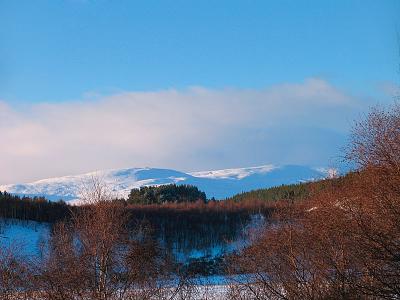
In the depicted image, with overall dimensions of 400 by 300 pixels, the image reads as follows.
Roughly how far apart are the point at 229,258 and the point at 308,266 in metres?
5.65

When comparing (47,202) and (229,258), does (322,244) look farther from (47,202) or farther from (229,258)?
(47,202)

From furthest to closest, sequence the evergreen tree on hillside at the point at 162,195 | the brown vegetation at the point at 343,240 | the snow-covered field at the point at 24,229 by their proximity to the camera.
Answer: the evergreen tree on hillside at the point at 162,195, the snow-covered field at the point at 24,229, the brown vegetation at the point at 343,240

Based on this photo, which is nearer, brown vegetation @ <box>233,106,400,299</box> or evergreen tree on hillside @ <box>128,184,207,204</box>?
brown vegetation @ <box>233,106,400,299</box>

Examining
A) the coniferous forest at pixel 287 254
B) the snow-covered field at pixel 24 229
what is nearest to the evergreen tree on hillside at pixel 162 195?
the snow-covered field at pixel 24 229

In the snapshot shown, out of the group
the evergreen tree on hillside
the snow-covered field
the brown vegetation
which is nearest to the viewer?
the brown vegetation

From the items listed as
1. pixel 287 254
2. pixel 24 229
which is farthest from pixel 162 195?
pixel 287 254

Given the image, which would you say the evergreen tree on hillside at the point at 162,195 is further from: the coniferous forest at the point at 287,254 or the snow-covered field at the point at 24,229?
the coniferous forest at the point at 287,254

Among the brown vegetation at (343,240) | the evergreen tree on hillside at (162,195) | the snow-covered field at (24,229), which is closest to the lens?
the brown vegetation at (343,240)

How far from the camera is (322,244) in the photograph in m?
20.2

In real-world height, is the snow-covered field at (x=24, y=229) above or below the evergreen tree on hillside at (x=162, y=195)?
below

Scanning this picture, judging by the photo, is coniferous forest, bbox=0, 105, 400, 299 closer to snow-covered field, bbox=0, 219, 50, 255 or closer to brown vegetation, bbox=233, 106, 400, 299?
brown vegetation, bbox=233, 106, 400, 299

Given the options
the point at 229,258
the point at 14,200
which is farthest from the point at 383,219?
the point at 14,200

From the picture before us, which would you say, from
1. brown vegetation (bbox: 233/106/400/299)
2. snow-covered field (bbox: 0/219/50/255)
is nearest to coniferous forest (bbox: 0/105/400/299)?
brown vegetation (bbox: 233/106/400/299)

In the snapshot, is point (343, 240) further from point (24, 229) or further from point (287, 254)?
point (24, 229)
